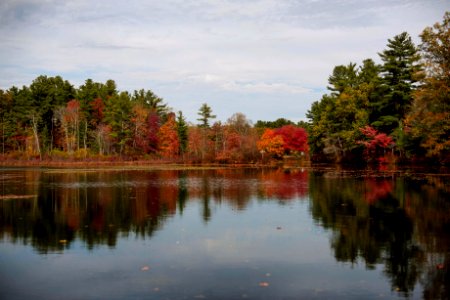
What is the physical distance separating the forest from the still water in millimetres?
27909

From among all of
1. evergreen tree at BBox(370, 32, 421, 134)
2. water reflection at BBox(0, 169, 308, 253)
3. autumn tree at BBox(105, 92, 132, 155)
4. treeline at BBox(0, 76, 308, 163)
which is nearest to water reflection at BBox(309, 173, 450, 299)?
water reflection at BBox(0, 169, 308, 253)

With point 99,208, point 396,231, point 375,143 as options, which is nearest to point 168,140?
point 375,143

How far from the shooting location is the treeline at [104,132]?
7800cm

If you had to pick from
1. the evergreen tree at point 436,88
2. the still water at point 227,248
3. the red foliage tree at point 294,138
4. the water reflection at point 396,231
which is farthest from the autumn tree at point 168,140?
the still water at point 227,248

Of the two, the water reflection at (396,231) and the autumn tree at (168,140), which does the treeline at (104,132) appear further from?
the water reflection at (396,231)

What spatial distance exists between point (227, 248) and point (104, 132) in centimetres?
7099

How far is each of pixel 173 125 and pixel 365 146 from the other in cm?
4070

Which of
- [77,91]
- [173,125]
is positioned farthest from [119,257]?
[77,91]

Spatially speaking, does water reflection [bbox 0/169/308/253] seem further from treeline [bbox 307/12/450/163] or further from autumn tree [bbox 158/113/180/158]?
autumn tree [bbox 158/113/180/158]

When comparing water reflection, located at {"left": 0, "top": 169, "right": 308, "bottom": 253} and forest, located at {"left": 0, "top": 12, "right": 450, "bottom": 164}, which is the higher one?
forest, located at {"left": 0, "top": 12, "right": 450, "bottom": 164}

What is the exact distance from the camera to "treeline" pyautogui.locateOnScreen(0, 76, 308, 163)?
78000 millimetres

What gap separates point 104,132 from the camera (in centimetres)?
7912

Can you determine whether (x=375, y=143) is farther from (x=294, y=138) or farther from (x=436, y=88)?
(x=294, y=138)

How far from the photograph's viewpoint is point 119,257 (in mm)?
10953
